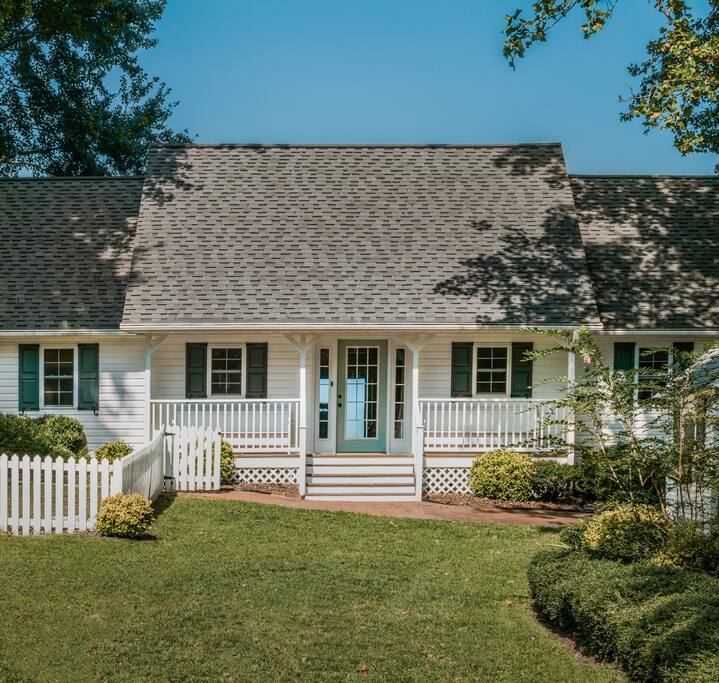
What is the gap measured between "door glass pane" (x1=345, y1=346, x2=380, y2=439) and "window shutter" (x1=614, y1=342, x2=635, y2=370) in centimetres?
557

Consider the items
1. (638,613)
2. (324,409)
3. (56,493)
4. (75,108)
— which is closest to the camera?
(638,613)

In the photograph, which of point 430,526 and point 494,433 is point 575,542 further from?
point 494,433

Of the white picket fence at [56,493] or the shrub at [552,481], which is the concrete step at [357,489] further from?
the white picket fence at [56,493]

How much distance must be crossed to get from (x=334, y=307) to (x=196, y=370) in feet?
11.7

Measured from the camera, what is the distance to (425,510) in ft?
53.9

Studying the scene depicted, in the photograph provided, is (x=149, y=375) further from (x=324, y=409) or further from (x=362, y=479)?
(x=362, y=479)

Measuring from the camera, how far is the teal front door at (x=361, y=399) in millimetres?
19766

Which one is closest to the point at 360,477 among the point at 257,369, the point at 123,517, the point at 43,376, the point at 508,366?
the point at 257,369

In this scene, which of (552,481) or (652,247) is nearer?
(552,481)

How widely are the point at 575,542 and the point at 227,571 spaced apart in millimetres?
4454

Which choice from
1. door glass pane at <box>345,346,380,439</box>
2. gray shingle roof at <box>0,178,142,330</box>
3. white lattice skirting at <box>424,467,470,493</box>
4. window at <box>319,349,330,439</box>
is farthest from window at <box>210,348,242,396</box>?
white lattice skirting at <box>424,467,470,493</box>

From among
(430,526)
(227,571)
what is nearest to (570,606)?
(227,571)

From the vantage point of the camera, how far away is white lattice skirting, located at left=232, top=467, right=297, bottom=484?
60.8ft

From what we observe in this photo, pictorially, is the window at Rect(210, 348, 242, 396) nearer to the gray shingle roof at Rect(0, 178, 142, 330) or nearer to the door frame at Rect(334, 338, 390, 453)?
the door frame at Rect(334, 338, 390, 453)
